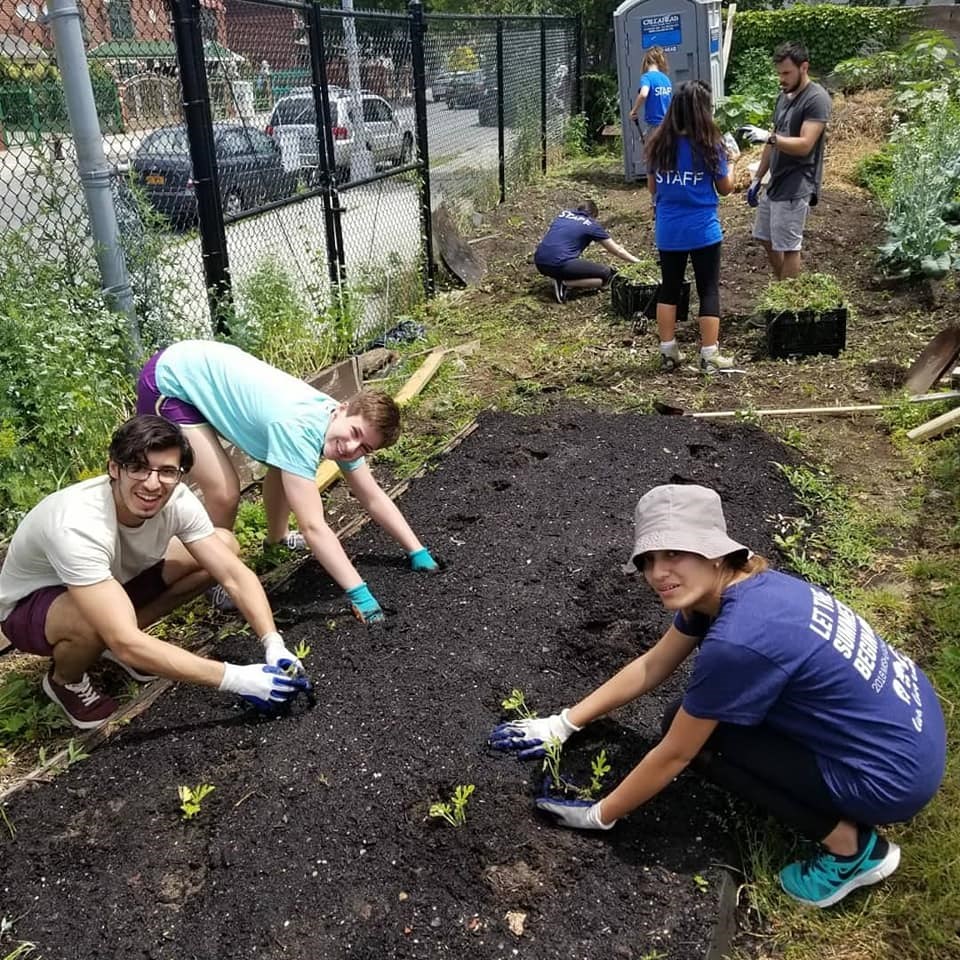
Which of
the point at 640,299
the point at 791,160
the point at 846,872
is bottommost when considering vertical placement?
the point at 846,872

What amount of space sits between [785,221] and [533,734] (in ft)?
16.7

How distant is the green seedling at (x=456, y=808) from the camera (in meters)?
2.43

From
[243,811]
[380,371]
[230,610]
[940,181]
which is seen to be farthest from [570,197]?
[243,811]

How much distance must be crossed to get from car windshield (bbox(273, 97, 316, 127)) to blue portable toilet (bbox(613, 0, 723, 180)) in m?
6.56

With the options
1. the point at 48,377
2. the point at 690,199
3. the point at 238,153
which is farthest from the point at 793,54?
the point at 48,377

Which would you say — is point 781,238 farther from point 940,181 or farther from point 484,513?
point 484,513

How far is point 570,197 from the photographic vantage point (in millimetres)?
11805

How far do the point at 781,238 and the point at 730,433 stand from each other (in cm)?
233

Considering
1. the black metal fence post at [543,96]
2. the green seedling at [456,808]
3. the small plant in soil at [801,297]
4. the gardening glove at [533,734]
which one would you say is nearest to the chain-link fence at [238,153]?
the small plant in soil at [801,297]

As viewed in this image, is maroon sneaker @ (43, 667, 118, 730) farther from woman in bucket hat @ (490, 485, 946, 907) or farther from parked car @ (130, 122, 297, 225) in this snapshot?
parked car @ (130, 122, 297, 225)

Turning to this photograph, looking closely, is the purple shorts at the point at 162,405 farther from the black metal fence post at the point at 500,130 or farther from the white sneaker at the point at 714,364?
the black metal fence post at the point at 500,130

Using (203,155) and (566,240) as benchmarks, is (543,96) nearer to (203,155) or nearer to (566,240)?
(566,240)

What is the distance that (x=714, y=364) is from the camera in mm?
6062

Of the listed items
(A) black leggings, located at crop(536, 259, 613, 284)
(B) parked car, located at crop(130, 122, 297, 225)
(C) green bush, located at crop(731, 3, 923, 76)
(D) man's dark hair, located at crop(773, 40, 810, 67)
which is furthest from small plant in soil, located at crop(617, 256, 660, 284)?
(C) green bush, located at crop(731, 3, 923, 76)
